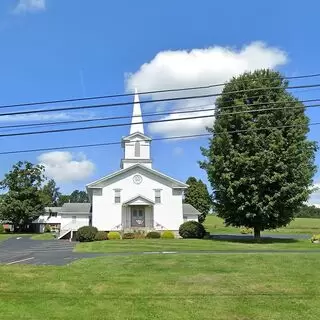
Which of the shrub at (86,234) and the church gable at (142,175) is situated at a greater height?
the church gable at (142,175)

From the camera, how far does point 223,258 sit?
21.4 metres

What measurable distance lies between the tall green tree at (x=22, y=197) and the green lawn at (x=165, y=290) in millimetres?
59999

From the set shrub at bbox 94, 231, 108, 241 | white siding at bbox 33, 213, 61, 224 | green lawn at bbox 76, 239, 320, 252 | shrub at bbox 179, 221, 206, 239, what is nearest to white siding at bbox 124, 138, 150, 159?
shrub at bbox 179, 221, 206, 239

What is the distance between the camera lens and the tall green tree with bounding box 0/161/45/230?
76625 mm

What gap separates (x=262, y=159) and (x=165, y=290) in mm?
24127

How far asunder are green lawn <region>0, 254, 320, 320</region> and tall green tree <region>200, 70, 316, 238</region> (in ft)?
56.1

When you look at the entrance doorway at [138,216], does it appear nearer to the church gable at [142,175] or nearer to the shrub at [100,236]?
the church gable at [142,175]

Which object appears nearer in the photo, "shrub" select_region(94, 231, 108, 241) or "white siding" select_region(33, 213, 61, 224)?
"shrub" select_region(94, 231, 108, 241)

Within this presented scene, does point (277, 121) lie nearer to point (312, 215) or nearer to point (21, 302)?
point (21, 302)

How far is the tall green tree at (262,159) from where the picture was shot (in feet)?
121

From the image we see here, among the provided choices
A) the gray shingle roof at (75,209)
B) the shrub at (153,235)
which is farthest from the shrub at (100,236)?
the gray shingle roof at (75,209)

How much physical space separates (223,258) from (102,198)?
101 feet

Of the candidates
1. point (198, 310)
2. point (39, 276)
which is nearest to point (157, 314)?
point (198, 310)

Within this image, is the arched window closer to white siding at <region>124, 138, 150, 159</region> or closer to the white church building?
white siding at <region>124, 138, 150, 159</region>
